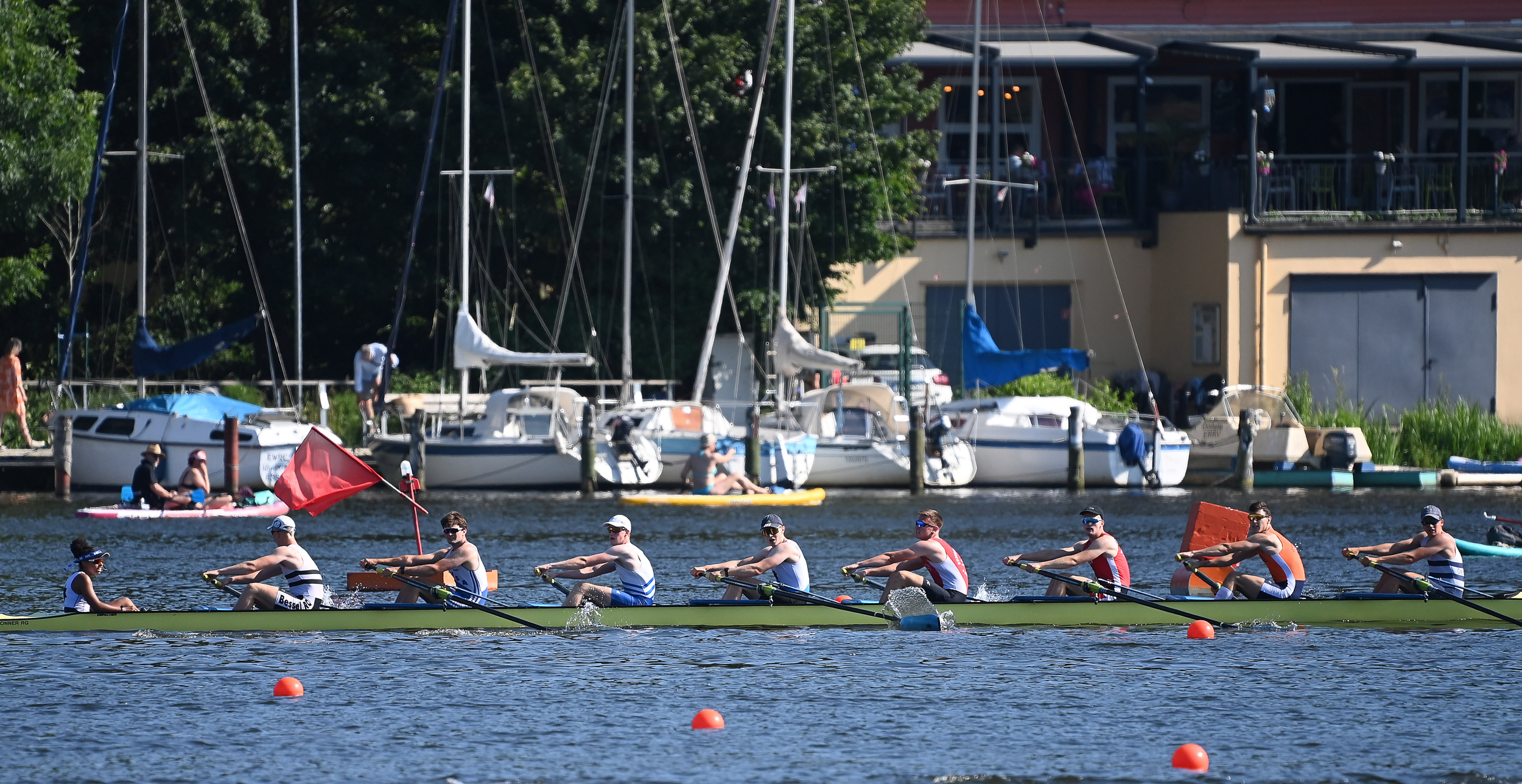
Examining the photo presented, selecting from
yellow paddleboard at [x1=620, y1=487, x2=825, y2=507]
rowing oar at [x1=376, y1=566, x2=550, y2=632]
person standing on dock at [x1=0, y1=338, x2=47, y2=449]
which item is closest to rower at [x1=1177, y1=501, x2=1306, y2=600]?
rowing oar at [x1=376, y1=566, x2=550, y2=632]

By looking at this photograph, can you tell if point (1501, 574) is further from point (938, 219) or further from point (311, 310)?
point (311, 310)

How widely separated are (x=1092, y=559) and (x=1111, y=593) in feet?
1.41

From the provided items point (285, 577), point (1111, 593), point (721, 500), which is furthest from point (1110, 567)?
point (721, 500)

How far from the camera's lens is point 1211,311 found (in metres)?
43.3

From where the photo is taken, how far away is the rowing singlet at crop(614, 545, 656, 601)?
20641 millimetres

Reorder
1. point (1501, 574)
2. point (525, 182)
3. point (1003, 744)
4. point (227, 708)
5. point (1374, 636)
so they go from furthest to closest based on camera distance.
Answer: point (525, 182) → point (1501, 574) → point (1374, 636) → point (227, 708) → point (1003, 744)

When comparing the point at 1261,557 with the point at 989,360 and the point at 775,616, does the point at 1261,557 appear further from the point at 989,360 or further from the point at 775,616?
the point at 989,360

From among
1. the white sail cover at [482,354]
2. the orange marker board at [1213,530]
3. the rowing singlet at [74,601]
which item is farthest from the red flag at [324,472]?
the white sail cover at [482,354]

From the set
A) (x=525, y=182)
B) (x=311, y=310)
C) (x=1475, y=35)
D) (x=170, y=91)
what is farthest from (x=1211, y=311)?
(x=170, y=91)

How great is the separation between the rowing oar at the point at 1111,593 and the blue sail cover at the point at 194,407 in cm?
2008

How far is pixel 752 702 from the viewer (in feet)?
57.1

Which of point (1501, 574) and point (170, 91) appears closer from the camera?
point (1501, 574)

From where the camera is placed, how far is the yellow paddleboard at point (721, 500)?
34.7 meters

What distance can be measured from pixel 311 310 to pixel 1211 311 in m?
19.7
